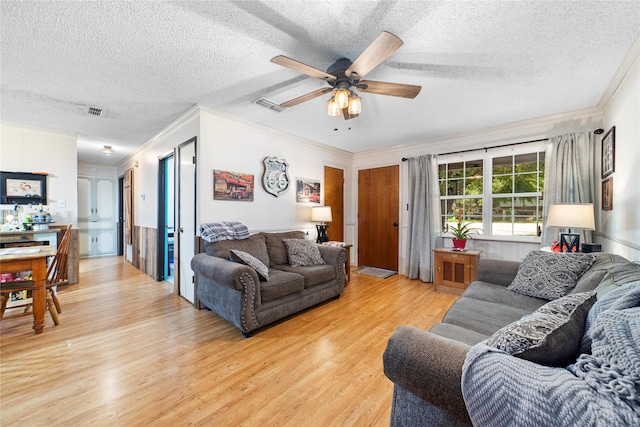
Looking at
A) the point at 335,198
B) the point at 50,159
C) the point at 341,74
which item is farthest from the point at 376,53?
the point at 50,159

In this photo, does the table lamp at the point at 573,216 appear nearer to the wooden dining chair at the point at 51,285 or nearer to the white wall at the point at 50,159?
the wooden dining chair at the point at 51,285

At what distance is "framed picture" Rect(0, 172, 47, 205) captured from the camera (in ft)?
11.8

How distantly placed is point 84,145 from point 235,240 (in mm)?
4001

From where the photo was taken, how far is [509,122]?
11.7 ft

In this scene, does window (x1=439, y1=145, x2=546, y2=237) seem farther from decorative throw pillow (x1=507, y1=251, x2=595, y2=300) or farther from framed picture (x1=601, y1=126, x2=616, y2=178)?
decorative throw pillow (x1=507, y1=251, x2=595, y2=300)

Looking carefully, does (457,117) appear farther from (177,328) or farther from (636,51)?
(177,328)

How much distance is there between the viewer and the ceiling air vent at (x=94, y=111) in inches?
121

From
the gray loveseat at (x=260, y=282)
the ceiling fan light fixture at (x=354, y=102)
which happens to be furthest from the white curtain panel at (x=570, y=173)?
the ceiling fan light fixture at (x=354, y=102)

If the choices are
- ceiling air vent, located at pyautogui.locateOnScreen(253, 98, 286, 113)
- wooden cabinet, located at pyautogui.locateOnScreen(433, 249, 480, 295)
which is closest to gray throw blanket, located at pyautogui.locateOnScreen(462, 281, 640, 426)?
ceiling air vent, located at pyautogui.locateOnScreen(253, 98, 286, 113)

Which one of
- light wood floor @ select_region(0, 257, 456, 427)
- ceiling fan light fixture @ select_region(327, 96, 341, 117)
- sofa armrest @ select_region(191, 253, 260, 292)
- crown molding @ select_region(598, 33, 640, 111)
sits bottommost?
light wood floor @ select_region(0, 257, 456, 427)

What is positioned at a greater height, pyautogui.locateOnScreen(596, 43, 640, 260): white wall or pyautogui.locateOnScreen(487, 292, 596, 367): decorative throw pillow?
pyautogui.locateOnScreen(596, 43, 640, 260): white wall

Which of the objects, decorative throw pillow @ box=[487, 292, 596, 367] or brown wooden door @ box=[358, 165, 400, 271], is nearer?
decorative throw pillow @ box=[487, 292, 596, 367]

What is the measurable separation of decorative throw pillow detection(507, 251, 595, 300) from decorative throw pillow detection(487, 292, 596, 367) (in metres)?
1.24

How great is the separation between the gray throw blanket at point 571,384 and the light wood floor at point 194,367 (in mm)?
952
